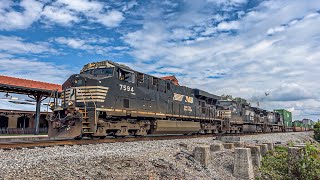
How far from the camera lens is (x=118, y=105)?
41.4ft

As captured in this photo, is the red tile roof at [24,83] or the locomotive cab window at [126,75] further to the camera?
the red tile roof at [24,83]

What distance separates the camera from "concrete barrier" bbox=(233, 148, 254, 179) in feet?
29.0

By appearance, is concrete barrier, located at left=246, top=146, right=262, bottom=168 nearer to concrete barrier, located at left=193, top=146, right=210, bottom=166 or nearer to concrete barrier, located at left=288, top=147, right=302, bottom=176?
concrete barrier, located at left=288, top=147, right=302, bottom=176

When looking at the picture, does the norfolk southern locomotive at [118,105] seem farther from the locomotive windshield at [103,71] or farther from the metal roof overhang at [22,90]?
the metal roof overhang at [22,90]

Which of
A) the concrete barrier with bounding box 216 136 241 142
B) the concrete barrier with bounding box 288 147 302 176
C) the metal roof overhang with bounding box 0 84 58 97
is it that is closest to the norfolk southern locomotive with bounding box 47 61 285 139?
the concrete barrier with bounding box 216 136 241 142

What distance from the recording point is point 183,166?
8.46m

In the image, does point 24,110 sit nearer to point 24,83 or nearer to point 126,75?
point 24,83

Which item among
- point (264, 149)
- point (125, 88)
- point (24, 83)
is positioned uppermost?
point (24, 83)

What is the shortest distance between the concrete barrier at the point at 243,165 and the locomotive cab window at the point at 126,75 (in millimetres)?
6667

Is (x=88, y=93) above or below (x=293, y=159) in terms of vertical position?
above

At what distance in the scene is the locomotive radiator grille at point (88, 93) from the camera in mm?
11695

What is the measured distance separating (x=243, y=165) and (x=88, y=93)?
6992 millimetres

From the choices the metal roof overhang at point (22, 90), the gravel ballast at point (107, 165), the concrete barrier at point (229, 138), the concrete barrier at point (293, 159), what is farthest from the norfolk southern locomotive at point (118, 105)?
the concrete barrier at point (293, 159)

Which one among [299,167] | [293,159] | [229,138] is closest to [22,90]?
[229,138]
